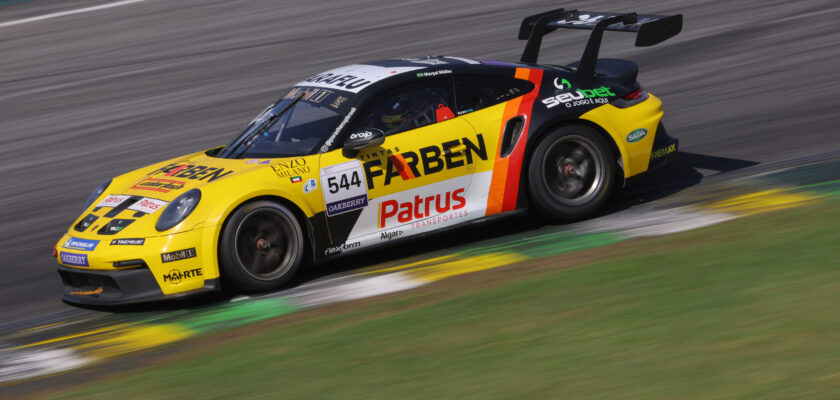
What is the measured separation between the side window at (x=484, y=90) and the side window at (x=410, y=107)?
0.10 metres

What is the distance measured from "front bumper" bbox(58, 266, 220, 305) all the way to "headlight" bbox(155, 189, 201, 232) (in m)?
0.31

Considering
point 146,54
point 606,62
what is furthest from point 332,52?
point 606,62

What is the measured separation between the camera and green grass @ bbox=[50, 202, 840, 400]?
4.25 m

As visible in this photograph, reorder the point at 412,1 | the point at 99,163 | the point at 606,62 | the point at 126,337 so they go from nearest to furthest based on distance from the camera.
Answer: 1. the point at 126,337
2. the point at 606,62
3. the point at 99,163
4. the point at 412,1

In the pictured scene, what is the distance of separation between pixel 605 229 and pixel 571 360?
297 cm

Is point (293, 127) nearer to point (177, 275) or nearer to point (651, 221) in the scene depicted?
point (177, 275)

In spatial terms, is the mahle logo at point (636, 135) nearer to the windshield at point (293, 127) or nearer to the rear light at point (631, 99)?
the rear light at point (631, 99)

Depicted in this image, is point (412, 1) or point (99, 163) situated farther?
point (412, 1)

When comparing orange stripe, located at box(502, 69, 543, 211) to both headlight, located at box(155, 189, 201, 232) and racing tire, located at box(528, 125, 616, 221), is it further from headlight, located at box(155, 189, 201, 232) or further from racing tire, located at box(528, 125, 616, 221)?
headlight, located at box(155, 189, 201, 232)

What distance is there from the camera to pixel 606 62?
28.2 ft

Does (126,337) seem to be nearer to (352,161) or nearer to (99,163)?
(352,161)

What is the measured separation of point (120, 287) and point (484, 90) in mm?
2930

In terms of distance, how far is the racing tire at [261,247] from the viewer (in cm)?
646

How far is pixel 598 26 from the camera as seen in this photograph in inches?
316
